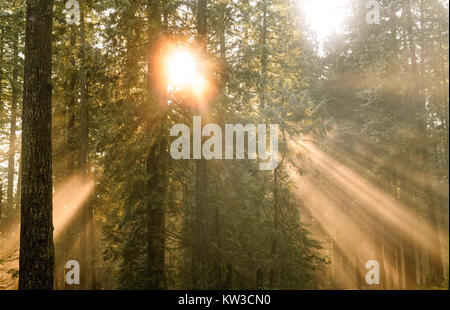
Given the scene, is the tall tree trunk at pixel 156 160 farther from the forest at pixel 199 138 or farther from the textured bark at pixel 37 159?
→ the textured bark at pixel 37 159

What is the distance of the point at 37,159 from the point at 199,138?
4.38 metres

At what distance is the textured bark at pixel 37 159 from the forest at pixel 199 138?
3 centimetres

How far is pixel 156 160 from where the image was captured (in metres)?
9.47

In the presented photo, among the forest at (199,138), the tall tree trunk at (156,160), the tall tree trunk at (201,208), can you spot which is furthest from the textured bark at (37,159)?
the tall tree trunk at (201,208)

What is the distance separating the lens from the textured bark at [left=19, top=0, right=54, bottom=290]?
5973 millimetres

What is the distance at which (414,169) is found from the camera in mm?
10602

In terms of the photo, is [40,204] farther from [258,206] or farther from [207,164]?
[258,206]

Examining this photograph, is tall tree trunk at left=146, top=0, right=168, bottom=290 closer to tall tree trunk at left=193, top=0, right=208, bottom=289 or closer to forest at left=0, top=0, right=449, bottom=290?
forest at left=0, top=0, right=449, bottom=290

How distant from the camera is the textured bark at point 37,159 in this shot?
5973 mm

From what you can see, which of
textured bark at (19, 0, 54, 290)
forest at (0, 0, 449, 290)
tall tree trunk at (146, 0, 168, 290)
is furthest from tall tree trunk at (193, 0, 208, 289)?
textured bark at (19, 0, 54, 290)

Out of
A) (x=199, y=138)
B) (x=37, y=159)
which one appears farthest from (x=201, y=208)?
(x=37, y=159)

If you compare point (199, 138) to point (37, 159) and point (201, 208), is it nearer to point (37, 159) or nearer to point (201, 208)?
point (201, 208)
